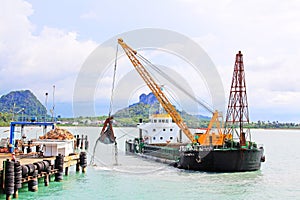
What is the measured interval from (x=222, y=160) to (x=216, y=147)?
87.9 inches

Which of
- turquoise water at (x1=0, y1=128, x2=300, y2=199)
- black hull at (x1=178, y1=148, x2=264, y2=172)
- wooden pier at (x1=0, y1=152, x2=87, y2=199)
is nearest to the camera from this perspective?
wooden pier at (x1=0, y1=152, x2=87, y2=199)

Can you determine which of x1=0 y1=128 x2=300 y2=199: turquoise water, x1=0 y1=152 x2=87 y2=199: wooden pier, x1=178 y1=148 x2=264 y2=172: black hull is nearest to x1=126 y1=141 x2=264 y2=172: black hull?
x1=178 y1=148 x2=264 y2=172: black hull

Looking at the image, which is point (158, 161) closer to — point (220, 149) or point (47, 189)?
point (220, 149)

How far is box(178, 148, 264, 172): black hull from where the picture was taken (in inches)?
1417

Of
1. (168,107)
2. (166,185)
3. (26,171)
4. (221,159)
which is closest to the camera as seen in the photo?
(26,171)

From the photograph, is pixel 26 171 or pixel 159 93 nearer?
pixel 26 171

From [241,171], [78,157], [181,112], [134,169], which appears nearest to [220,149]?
[241,171]

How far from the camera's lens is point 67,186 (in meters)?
28.6

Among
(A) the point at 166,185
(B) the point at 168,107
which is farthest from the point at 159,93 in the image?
(A) the point at 166,185

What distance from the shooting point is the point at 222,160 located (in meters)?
36.2

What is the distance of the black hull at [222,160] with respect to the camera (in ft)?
118

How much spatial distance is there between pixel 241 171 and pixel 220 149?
2925mm

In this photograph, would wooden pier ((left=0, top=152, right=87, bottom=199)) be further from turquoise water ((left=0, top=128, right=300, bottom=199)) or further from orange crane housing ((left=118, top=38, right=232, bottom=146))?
orange crane housing ((left=118, top=38, right=232, bottom=146))

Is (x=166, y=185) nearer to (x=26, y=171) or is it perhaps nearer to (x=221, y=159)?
(x=221, y=159)
